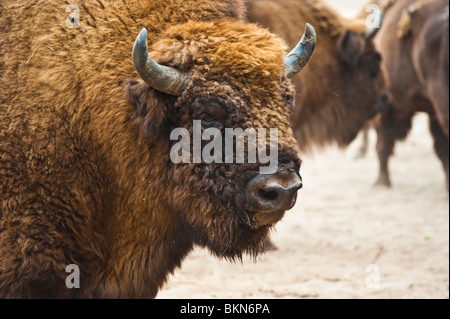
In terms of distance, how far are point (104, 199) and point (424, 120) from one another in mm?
11371

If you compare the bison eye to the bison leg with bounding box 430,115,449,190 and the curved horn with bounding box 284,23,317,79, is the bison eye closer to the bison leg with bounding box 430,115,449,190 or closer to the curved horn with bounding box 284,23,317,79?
the curved horn with bounding box 284,23,317,79

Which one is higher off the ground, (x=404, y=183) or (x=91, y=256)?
(x=91, y=256)

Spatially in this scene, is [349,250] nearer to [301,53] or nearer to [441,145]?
[441,145]

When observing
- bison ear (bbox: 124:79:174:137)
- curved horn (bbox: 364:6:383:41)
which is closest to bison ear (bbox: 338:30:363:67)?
curved horn (bbox: 364:6:383:41)

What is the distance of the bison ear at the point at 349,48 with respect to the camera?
23.5 ft

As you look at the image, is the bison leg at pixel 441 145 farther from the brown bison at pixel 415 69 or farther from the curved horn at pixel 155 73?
the curved horn at pixel 155 73

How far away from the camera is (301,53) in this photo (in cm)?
364

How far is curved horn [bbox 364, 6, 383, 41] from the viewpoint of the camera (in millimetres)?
6834

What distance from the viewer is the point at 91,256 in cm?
359

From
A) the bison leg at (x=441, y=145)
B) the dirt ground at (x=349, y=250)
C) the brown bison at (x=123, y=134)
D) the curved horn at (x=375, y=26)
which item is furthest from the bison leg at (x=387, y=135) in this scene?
the brown bison at (x=123, y=134)

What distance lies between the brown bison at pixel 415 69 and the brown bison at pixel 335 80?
60 cm

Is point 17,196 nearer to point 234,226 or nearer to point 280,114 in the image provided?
point 234,226

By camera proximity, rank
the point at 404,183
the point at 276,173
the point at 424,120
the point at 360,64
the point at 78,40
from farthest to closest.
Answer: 1. the point at 424,120
2. the point at 404,183
3. the point at 360,64
4. the point at 78,40
5. the point at 276,173
